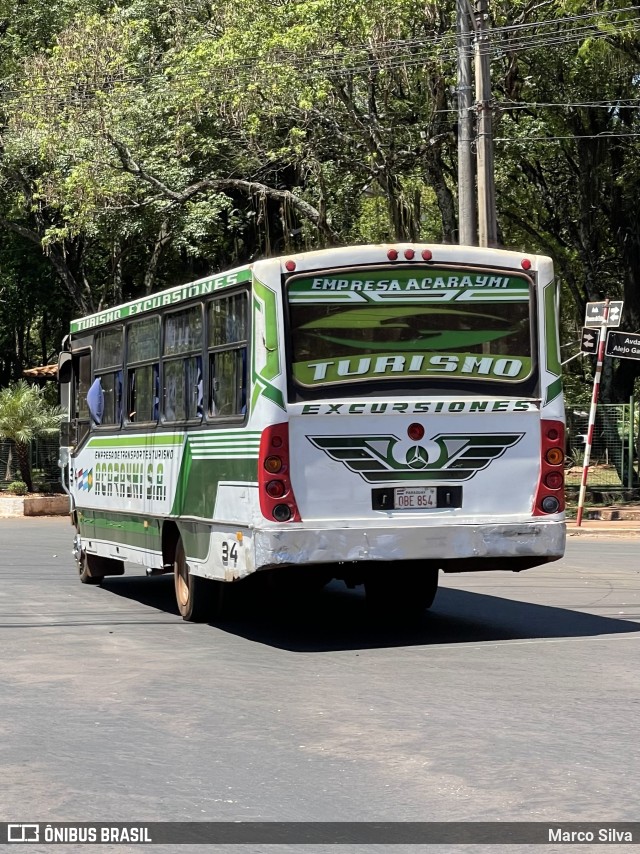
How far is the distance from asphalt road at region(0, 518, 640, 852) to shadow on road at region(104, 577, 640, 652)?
0.03 meters

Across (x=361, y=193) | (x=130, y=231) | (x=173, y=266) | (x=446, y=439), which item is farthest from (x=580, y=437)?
(x=446, y=439)

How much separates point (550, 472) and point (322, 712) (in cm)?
383

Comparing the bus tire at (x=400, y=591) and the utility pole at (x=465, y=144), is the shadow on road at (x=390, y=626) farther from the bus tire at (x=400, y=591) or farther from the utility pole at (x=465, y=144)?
the utility pole at (x=465, y=144)

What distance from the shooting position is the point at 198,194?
112ft

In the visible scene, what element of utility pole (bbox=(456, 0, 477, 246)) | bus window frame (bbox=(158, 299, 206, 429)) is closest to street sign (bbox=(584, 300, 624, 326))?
utility pole (bbox=(456, 0, 477, 246))

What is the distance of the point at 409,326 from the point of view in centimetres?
1137

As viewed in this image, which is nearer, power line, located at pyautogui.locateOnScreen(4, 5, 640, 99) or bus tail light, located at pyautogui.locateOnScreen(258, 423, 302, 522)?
bus tail light, located at pyautogui.locateOnScreen(258, 423, 302, 522)

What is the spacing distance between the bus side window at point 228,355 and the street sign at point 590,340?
1370 centimetres

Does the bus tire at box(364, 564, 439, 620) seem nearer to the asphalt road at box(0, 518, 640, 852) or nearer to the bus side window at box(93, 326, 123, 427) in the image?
the asphalt road at box(0, 518, 640, 852)

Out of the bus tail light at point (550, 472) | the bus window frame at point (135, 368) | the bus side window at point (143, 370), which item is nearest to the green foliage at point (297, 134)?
the bus window frame at point (135, 368)

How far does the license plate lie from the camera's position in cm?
1123

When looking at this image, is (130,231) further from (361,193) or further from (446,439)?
(446,439)

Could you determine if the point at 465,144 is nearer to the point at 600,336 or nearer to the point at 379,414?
the point at 600,336

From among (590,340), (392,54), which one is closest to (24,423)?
(392,54)
